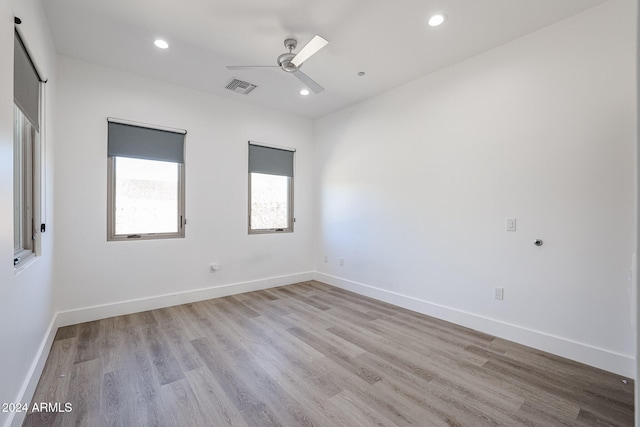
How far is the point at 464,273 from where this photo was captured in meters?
3.09

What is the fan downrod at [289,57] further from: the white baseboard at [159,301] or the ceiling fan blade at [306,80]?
the white baseboard at [159,301]

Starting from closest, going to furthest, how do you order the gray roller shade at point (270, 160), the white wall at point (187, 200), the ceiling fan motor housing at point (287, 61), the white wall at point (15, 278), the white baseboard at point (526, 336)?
the white wall at point (15, 278) → the white baseboard at point (526, 336) → the ceiling fan motor housing at point (287, 61) → the white wall at point (187, 200) → the gray roller shade at point (270, 160)

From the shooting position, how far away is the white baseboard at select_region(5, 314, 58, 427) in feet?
5.04

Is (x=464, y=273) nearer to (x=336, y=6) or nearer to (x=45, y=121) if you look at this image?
(x=336, y=6)

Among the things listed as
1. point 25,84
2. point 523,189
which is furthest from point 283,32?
point 523,189

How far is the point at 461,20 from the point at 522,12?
0.46m

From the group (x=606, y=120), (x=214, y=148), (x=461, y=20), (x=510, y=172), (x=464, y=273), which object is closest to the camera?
(x=606, y=120)

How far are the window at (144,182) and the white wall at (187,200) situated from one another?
9 centimetres

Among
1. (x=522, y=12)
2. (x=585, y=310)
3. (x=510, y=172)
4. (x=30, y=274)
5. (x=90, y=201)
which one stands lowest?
(x=585, y=310)

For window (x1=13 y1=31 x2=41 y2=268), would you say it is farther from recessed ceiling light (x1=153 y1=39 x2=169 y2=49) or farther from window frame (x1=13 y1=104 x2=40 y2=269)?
recessed ceiling light (x1=153 y1=39 x2=169 y2=49)

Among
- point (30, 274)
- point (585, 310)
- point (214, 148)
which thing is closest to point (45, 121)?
point (30, 274)

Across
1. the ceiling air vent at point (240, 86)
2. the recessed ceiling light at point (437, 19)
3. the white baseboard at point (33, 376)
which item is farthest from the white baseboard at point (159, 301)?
the recessed ceiling light at point (437, 19)

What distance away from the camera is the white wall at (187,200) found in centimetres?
306

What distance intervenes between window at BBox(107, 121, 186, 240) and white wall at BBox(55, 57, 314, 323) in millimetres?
93
